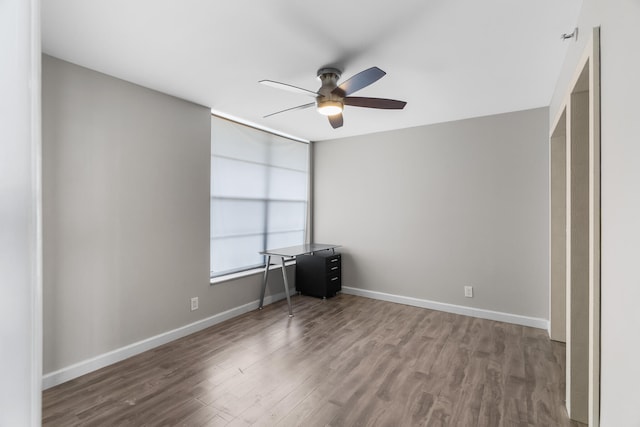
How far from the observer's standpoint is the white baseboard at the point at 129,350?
2203 mm

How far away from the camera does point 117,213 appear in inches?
100

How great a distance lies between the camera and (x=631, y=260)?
943 mm

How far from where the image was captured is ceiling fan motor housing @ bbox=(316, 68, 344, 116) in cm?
236

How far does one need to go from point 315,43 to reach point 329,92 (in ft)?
1.28

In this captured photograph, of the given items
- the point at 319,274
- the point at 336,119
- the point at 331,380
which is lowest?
the point at 331,380

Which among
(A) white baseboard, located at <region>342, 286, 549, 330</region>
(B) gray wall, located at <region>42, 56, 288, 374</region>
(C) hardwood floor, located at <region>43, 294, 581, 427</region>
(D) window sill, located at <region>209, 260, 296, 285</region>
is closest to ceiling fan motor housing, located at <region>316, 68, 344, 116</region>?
(B) gray wall, located at <region>42, 56, 288, 374</region>

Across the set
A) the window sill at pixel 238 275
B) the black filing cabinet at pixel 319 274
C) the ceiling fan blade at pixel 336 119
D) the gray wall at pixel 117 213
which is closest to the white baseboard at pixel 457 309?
the black filing cabinet at pixel 319 274

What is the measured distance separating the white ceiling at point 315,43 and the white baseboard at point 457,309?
231 centimetres

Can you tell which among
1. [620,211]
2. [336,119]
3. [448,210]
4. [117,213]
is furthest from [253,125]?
[620,211]

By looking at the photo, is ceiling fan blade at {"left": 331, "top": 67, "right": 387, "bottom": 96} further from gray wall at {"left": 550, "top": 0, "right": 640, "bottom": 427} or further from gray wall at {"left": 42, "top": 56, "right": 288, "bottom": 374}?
gray wall at {"left": 42, "top": 56, "right": 288, "bottom": 374}

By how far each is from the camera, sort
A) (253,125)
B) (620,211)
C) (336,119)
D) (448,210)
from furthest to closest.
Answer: (253,125), (448,210), (336,119), (620,211)

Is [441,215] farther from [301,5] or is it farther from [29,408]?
[29,408]

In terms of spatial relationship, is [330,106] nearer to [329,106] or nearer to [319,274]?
[329,106]

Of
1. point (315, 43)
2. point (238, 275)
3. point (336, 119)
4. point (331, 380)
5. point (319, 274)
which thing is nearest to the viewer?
point (315, 43)
